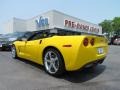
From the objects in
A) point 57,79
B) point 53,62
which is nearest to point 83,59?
point 57,79

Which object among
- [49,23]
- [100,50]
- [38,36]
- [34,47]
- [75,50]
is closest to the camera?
[75,50]

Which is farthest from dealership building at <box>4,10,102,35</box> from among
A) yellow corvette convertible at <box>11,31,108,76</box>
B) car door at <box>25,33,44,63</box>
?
yellow corvette convertible at <box>11,31,108,76</box>

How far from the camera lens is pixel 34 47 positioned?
6.59 meters

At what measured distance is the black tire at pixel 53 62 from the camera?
18.0 feet

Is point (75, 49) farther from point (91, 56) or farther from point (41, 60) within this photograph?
point (41, 60)

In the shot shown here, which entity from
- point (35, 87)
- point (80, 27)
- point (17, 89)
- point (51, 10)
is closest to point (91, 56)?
point (35, 87)

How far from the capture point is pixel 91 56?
5.40 metres

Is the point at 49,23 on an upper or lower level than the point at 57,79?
upper

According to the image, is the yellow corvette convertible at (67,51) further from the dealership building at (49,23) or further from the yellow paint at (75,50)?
the dealership building at (49,23)

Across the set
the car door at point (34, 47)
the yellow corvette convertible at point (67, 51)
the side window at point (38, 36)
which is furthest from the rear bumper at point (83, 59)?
the side window at point (38, 36)

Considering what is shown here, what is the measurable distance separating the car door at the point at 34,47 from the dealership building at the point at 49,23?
2143cm

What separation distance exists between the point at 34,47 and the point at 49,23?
75.0 ft

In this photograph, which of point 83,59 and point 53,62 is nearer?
point 83,59

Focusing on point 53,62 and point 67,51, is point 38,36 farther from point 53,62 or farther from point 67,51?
point 67,51
